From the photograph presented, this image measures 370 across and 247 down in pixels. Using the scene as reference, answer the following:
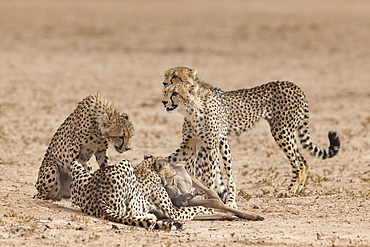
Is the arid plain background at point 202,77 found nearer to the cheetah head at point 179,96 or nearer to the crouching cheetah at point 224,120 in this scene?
the crouching cheetah at point 224,120

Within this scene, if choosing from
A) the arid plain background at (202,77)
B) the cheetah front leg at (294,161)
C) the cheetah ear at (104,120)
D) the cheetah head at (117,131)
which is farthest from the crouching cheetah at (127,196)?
the cheetah front leg at (294,161)

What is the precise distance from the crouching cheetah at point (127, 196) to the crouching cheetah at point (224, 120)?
0.93 metres

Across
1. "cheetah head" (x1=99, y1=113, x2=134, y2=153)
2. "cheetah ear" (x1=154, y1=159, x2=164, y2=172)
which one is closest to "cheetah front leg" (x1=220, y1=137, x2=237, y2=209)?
"cheetah ear" (x1=154, y1=159, x2=164, y2=172)

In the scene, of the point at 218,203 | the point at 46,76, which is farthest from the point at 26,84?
the point at 218,203

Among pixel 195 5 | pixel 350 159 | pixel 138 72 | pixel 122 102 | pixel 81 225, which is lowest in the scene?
pixel 81 225

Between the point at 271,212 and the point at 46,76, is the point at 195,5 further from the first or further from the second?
the point at 271,212

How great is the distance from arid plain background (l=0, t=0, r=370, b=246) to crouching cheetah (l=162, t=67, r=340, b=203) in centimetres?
37

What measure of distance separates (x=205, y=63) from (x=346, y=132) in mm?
9198

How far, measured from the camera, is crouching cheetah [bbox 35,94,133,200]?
6648mm

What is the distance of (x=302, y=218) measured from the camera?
250 inches

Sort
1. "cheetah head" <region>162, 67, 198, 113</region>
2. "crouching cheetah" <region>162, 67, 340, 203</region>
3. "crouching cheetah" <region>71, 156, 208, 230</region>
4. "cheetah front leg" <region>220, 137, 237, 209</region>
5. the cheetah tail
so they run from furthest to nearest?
"crouching cheetah" <region>162, 67, 340, 203</region> → "cheetah head" <region>162, 67, 198, 113</region> → "cheetah front leg" <region>220, 137, 237, 209</region> → "crouching cheetah" <region>71, 156, 208, 230</region> → the cheetah tail

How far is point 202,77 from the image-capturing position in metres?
18.6

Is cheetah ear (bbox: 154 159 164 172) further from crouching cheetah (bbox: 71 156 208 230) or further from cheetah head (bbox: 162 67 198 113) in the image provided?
cheetah head (bbox: 162 67 198 113)

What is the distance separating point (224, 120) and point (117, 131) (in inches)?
61.1
